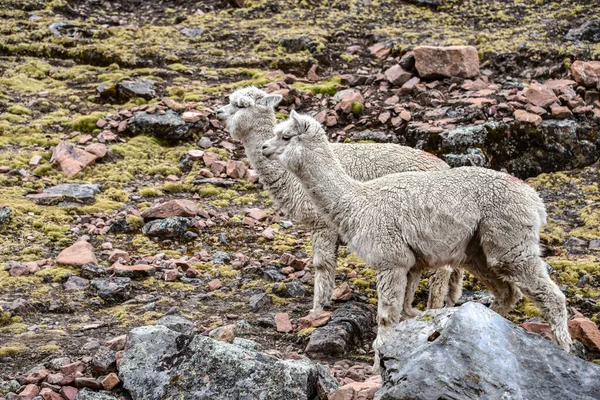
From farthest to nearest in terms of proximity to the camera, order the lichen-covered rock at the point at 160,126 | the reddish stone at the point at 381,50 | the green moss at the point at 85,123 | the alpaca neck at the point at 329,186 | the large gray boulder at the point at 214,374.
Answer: the reddish stone at the point at 381,50 < the green moss at the point at 85,123 < the lichen-covered rock at the point at 160,126 < the alpaca neck at the point at 329,186 < the large gray boulder at the point at 214,374

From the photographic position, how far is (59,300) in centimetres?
1153

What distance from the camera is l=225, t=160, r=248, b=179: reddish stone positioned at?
17547 millimetres

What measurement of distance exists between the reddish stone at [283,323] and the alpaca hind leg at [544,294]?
3404mm

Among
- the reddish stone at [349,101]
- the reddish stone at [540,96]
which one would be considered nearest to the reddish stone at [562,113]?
the reddish stone at [540,96]

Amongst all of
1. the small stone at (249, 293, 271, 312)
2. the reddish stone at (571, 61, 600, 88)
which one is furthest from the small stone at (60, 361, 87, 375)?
the reddish stone at (571, 61, 600, 88)

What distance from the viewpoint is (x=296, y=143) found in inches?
405

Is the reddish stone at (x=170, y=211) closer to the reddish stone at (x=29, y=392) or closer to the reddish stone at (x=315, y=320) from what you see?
the reddish stone at (x=315, y=320)

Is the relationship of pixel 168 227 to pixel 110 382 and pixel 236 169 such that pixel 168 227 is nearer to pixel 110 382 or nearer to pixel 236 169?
pixel 236 169

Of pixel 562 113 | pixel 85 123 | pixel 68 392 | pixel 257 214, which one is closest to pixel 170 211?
pixel 257 214

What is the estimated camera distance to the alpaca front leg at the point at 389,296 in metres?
9.55

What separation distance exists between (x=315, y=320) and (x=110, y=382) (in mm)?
3435

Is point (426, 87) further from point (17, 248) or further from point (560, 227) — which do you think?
point (17, 248)

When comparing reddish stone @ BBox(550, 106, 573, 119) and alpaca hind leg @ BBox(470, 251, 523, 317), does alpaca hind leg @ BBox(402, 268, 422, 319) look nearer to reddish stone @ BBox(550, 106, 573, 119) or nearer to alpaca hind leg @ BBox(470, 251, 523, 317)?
alpaca hind leg @ BBox(470, 251, 523, 317)

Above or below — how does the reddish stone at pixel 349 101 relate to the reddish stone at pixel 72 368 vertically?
above
